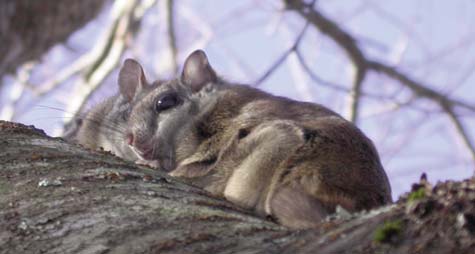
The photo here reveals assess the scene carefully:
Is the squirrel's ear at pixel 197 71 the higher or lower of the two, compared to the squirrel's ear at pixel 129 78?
lower

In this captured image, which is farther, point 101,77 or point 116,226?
point 101,77

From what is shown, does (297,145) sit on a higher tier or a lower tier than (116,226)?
higher

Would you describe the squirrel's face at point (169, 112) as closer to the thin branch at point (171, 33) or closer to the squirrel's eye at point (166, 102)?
the squirrel's eye at point (166, 102)

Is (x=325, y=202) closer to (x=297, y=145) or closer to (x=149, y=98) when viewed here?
(x=297, y=145)

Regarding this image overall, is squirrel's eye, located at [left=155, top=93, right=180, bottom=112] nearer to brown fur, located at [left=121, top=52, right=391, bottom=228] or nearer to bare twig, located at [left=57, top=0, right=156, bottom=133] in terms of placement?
brown fur, located at [left=121, top=52, right=391, bottom=228]

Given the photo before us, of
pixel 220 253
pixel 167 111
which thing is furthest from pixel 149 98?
pixel 220 253

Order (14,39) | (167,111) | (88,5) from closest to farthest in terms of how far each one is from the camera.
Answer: (167,111), (14,39), (88,5)

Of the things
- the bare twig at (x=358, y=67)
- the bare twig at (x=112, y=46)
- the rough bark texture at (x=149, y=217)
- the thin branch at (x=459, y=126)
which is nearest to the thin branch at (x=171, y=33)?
the bare twig at (x=112, y=46)
